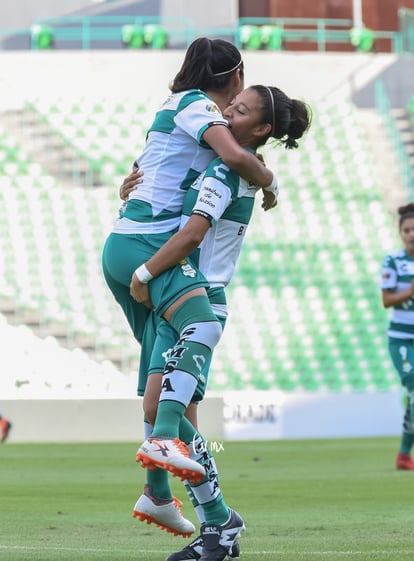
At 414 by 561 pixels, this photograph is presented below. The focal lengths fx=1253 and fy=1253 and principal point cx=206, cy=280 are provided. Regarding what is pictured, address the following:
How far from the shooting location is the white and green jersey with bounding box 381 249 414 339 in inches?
381

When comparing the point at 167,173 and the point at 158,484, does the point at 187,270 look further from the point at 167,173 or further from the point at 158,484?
the point at 158,484

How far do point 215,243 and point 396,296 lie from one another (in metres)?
5.08

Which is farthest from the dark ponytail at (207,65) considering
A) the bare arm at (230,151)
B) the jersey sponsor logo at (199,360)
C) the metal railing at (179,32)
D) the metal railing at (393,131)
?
the metal railing at (393,131)

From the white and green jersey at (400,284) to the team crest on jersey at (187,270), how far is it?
5248 mm

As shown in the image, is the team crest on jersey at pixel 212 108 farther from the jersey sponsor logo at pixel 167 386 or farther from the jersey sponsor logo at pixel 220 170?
the jersey sponsor logo at pixel 167 386

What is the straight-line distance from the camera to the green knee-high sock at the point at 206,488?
452cm

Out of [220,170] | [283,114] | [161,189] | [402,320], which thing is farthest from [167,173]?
[402,320]

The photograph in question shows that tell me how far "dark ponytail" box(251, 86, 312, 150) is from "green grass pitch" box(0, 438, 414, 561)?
1.58m

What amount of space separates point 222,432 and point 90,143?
23.0 ft

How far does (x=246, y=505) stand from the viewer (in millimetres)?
7418

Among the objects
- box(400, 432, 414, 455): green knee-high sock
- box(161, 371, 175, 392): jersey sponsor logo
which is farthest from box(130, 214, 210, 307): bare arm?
box(400, 432, 414, 455): green knee-high sock

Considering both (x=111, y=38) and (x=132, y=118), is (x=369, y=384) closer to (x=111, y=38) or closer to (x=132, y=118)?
(x=132, y=118)

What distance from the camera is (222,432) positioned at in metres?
17.5

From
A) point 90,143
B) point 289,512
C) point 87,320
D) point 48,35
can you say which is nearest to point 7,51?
point 48,35
